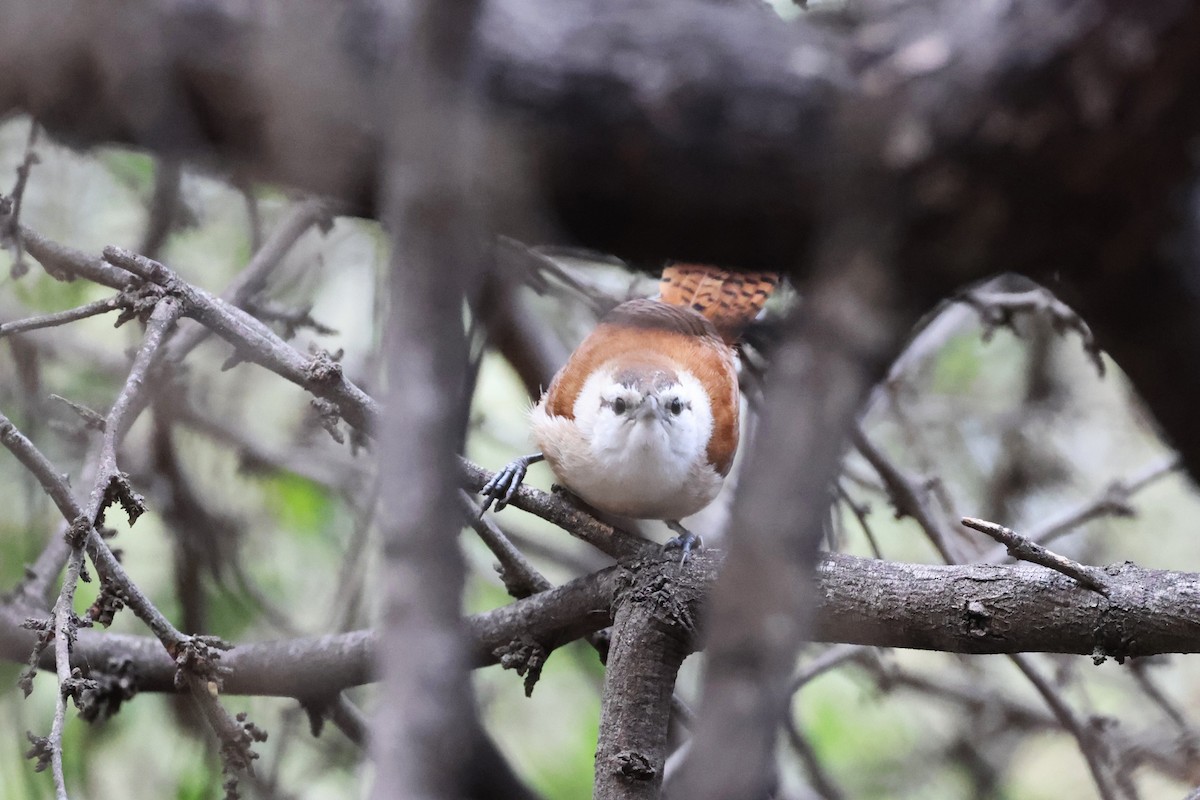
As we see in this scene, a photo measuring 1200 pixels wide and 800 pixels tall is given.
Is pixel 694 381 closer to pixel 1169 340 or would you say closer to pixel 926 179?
pixel 1169 340

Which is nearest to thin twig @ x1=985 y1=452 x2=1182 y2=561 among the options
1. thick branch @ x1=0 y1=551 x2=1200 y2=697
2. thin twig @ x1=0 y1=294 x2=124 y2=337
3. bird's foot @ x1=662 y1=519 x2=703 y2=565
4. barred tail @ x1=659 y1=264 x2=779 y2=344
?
barred tail @ x1=659 y1=264 x2=779 y2=344

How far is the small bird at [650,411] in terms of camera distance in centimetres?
234

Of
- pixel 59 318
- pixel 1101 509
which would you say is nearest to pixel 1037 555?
pixel 59 318

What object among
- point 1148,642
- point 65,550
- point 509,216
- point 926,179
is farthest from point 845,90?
point 65,550

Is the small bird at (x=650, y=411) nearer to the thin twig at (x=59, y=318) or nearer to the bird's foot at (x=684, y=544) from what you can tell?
the bird's foot at (x=684, y=544)

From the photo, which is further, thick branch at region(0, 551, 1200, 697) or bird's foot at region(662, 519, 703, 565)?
bird's foot at region(662, 519, 703, 565)

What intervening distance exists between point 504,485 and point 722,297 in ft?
2.72

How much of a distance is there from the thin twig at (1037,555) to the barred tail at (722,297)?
1.13 metres

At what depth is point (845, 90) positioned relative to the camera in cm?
84

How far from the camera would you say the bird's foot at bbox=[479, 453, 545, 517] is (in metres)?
2.02

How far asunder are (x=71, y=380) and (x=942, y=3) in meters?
2.90

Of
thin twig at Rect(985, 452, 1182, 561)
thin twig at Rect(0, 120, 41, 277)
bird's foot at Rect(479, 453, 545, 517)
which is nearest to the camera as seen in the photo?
thin twig at Rect(0, 120, 41, 277)

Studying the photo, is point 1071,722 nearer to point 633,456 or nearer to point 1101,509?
point 1101,509

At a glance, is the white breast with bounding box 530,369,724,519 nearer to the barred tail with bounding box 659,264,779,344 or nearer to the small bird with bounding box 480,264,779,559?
the small bird with bounding box 480,264,779,559
